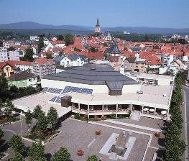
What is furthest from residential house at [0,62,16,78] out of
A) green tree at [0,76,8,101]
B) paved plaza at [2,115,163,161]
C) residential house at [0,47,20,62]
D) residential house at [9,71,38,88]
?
residential house at [0,47,20,62]

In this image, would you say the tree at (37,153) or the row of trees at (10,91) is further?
the row of trees at (10,91)

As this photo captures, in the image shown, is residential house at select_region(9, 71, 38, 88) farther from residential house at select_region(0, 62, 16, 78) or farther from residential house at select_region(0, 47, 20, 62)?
residential house at select_region(0, 47, 20, 62)

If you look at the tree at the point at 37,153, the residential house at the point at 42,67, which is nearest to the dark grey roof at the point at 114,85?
the tree at the point at 37,153

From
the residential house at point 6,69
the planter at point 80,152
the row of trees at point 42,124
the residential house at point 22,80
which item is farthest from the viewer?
the residential house at point 6,69

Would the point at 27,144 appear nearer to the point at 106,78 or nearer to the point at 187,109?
the point at 106,78

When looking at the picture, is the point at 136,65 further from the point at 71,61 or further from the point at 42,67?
the point at 42,67

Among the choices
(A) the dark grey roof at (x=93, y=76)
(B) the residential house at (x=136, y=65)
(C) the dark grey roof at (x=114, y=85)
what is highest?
(A) the dark grey roof at (x=93, y=76)

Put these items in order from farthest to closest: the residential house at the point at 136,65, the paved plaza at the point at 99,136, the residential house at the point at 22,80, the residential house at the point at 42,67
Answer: the residential house at the point at 136,65
the residential house at the point at 42,67
the residential house at the point at 22,80
the paved plaza at the point at 99,136

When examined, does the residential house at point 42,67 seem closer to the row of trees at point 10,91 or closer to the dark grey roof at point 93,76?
the row of trees at point 10,91

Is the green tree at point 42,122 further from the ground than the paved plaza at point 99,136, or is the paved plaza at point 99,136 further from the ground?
the green tree at point 42,122
